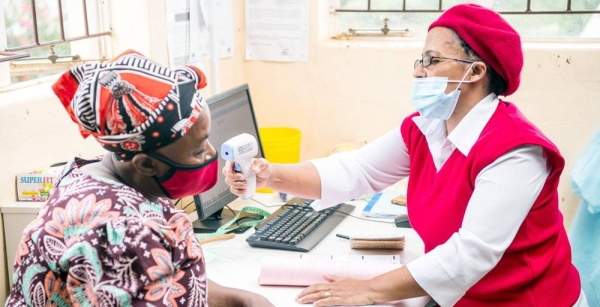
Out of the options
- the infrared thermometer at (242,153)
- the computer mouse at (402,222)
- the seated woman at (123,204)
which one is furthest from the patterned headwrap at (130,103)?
the computer mouse at (402,222)

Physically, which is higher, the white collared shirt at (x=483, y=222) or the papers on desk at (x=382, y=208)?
the white collared shirt at (x=483, y=222)

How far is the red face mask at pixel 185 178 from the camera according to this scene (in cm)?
113

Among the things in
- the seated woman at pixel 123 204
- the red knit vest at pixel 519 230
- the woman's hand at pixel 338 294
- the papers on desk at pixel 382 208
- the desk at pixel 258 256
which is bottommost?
the papers on desk at pixel 382 208

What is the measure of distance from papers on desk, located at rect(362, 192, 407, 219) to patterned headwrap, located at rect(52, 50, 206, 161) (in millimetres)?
1272

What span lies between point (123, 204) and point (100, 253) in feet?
0.29

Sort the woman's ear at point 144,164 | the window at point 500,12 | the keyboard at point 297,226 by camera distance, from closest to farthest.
Result: the woman's ear at point 144,164
the keyboard at point 297,226
the window at point 500,12

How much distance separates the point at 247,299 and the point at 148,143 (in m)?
0.53

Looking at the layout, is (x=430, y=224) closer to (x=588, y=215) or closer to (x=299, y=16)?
(x=588, y=215)

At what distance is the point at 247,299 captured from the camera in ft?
4.88

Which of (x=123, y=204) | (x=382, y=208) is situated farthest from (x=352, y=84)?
(x=123, y=204)

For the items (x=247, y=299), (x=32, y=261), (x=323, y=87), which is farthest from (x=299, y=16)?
(x=32, y=261)

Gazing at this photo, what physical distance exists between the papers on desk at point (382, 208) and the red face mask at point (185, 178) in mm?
1155

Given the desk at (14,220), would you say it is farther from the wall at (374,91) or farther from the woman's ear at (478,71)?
the wall at (374,91)

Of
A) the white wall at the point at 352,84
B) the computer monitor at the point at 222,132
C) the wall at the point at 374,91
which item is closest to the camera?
the computer monitor at the point at 222,132
